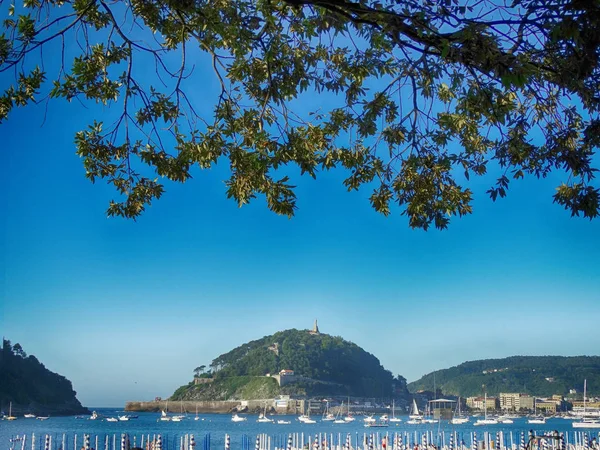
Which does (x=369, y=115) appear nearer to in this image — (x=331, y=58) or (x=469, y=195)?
(x=331, y=58)

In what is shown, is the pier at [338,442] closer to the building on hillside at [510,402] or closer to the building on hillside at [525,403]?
the building on hillside at [510,402]

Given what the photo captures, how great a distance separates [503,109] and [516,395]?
10998cm

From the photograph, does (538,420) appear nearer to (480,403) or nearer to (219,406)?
(480,403)

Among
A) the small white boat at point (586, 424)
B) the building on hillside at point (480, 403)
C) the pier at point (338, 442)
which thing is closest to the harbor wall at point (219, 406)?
the building on hillside at point (480, 403)

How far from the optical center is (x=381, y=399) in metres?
126

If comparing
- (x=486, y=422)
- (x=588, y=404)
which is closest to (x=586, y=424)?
(x=486, y=422)

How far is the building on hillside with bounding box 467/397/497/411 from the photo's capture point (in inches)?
4262

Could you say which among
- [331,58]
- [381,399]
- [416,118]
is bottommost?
[381,399]

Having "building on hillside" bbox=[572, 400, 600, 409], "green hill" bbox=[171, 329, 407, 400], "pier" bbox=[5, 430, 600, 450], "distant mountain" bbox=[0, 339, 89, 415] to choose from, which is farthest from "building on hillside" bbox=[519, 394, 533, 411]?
"distant mountain" bbox=[0, 339, 89, 415]

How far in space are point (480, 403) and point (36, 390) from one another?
6697 centimetres

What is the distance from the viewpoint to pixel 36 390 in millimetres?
84188

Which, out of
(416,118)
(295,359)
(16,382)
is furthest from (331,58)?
(295,359)

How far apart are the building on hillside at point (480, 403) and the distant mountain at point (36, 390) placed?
60.5 m

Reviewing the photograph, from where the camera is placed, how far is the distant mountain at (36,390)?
69688 millimetres
